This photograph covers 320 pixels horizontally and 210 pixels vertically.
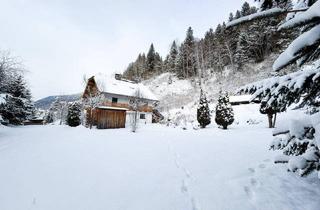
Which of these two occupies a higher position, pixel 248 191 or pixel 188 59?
pixel 188 59

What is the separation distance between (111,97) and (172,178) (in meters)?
25.4

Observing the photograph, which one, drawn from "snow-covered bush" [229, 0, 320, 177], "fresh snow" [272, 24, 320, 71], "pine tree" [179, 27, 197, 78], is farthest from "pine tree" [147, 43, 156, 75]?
"fresh snow" [272, 24, 320, 71]

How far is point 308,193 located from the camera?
3145mm

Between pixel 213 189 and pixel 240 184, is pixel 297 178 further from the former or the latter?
pixel 213 189

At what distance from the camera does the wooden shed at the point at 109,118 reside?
1950 cm

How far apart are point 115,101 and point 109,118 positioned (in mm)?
8986

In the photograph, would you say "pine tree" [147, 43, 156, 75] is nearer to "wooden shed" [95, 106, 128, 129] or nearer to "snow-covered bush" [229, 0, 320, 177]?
"wooden shed" [95, 106, 128, 129]

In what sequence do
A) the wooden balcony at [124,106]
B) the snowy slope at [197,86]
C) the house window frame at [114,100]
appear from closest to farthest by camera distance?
the wooden balcony at [124,106], the house window frame at [114,100], the snowy slope at [197,86]

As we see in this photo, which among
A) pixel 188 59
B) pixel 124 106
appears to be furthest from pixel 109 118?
pixel 188 59

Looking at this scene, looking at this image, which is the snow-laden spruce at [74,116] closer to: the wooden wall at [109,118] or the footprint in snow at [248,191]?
Answer: the wooden wall at [109,118]

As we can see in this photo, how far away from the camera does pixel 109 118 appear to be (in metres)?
20.1

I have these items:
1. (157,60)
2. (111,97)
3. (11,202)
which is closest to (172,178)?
(11,202)

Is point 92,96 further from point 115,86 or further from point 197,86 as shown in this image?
point 197,86

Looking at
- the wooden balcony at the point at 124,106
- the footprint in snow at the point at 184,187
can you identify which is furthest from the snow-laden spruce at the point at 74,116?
the footprint in snow at the point at 184,187
